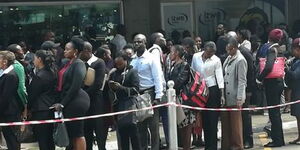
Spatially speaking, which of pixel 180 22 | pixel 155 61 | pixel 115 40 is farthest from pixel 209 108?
pixel 180 22

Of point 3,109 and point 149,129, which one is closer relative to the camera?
point 3,109

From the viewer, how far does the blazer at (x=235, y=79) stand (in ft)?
32.7

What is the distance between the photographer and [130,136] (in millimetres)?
9180

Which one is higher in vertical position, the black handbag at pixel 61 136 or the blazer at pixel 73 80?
the blazer at pixel 73 80

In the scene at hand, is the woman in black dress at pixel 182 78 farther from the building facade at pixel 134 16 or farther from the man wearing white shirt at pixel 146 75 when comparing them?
the building facade at pixel 134 16

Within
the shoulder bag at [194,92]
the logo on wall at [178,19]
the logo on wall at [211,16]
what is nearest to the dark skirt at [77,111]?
the shoulder bag at [194,92]

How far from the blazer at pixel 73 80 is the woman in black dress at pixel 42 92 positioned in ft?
0.87

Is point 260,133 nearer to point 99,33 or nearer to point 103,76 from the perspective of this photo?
point 103,76

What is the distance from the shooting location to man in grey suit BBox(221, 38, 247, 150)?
9992 millimetres

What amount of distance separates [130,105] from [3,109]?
1843mm

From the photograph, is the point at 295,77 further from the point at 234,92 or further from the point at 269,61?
the point at 234,92

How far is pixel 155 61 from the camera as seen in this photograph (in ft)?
31.1

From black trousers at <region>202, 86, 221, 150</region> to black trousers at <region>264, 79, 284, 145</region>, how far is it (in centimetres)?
114

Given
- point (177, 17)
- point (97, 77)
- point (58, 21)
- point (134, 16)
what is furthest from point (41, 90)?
point (177, 17)
